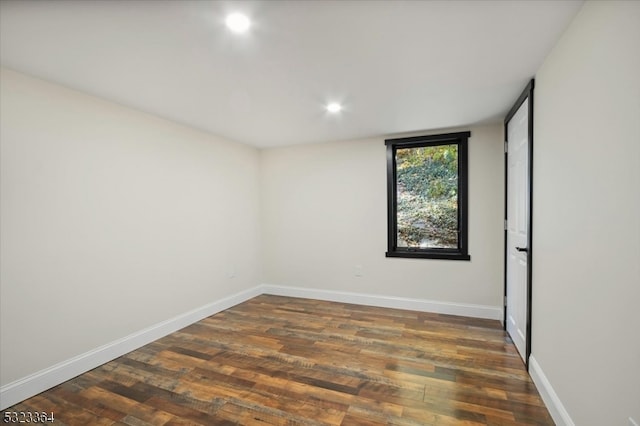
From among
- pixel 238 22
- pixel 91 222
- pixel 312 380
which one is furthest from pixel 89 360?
pixel 238 22

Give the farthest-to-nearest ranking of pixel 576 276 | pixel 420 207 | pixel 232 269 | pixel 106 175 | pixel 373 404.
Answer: pixel 232 269, pixel 420 207, pixel 106 175, pixel 373 404, pixel 576 276

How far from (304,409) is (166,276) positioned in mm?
2088

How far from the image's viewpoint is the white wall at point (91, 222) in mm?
2062

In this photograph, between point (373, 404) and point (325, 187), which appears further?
point (325, 187)

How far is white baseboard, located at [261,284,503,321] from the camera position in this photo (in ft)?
11.6

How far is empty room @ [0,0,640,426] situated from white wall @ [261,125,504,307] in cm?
4

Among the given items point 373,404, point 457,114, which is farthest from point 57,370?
point 457,114

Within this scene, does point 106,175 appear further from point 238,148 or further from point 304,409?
point 304,409

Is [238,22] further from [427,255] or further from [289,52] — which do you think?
[427,255]

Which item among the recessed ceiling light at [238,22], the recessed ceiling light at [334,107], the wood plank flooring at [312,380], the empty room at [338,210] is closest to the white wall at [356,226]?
the empty room at [338,210]

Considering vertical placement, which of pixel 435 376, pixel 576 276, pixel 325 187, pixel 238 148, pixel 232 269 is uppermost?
pixel 238 148

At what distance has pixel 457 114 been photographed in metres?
3.05

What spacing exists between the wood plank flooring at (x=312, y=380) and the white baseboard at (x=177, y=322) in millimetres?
72

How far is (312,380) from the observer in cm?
226
